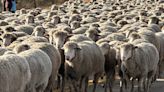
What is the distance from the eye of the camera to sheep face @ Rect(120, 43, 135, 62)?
35.3 ft

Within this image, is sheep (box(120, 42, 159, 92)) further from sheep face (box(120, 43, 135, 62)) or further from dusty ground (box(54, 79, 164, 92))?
dusty ground (box(54, 79, 164, 92))

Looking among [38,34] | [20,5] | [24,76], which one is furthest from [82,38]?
[20,5]

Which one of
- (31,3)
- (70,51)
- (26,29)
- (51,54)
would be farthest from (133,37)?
(31,3)

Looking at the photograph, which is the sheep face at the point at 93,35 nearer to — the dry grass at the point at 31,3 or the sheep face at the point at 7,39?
the sheep face at the point at 7,39

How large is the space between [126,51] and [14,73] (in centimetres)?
396

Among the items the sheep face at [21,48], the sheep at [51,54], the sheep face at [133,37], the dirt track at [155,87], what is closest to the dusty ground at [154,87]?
the dirt track at [155,87]

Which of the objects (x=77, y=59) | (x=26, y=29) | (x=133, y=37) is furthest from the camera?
(x=26, y=29)

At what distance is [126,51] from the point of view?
1077cm

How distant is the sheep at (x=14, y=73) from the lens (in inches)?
291

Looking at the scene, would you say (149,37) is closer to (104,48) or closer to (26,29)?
(104,48)

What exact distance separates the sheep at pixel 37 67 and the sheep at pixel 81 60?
1.19 m

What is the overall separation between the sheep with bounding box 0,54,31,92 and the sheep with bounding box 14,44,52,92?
1.49 ft

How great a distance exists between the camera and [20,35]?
42.1 feet

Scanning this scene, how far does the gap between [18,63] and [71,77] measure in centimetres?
324
